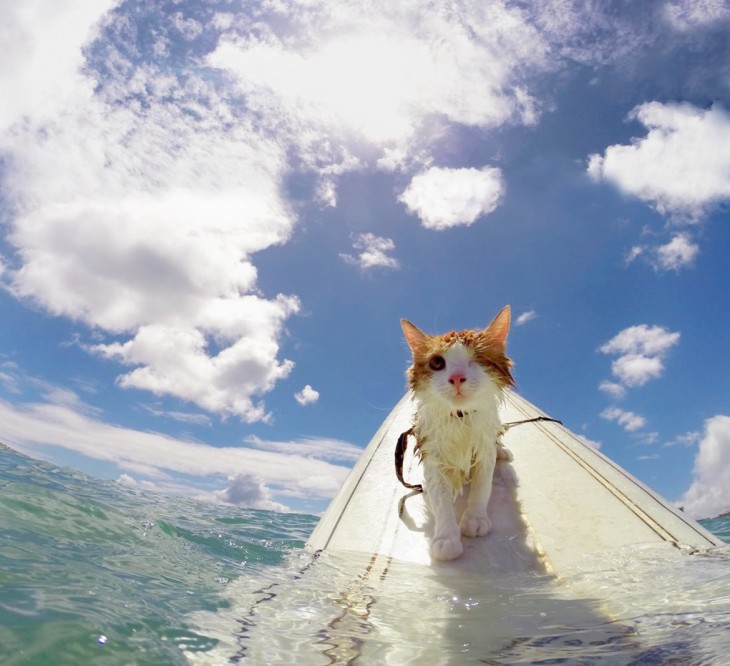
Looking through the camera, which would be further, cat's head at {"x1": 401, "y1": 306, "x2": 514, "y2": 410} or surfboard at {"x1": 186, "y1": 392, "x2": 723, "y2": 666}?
cat's head at {"x1": 401, "y1": 306, "x2": 514, "y2": 410}

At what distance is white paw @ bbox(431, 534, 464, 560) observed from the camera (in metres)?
2.82

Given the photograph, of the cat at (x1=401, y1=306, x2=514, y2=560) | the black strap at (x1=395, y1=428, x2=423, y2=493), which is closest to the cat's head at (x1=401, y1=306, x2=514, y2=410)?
the cat at (x1=401, y1=306, x2=514, y2=560)

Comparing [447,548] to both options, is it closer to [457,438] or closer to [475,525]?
[475,525]

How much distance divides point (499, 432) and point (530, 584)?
117cm

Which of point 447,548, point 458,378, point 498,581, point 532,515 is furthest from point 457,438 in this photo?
point 532,515

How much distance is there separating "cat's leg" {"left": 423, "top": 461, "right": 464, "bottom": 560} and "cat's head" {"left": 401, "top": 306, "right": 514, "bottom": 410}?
470mm

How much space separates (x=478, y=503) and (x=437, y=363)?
98 centimetres

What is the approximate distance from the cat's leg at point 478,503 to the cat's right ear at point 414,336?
2.73ft

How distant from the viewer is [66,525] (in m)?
3.27

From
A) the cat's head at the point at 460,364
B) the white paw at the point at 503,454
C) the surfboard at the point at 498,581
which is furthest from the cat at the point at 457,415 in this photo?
the white paw at the point at 503,454

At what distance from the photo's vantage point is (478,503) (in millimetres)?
3166

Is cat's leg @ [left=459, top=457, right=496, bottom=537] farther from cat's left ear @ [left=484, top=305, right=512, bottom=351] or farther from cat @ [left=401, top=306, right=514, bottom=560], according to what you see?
cat's left ear @ [left=484, top=305, right=512, bottom=351]

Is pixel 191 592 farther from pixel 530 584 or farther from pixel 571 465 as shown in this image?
pixel 571 465

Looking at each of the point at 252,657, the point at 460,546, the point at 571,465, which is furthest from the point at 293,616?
the point at 571,465
